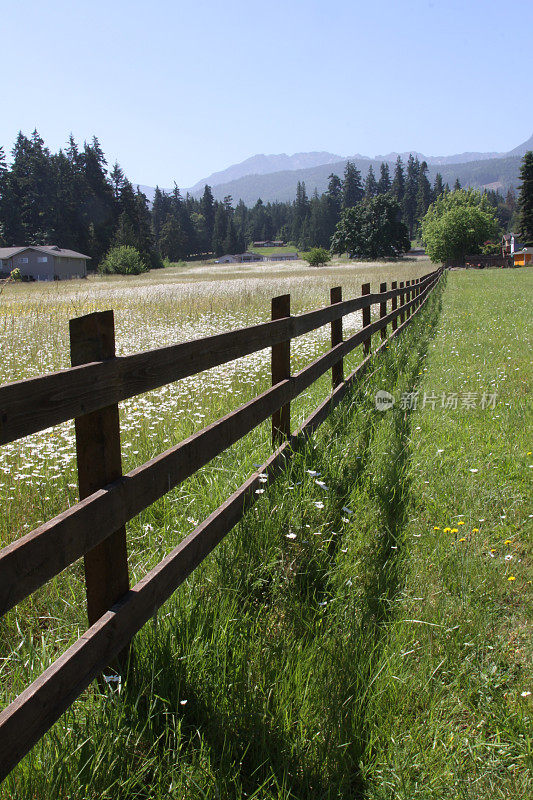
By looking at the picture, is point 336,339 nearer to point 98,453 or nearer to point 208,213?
point 98,453

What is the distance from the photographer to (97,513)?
1.90 meters

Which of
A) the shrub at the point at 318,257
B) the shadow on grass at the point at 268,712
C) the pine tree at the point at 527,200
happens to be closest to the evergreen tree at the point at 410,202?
the shrub at the point at 318,257

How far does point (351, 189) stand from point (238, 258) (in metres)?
48.4

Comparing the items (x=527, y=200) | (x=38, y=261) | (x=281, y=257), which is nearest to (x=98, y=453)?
(x=38, y=261)

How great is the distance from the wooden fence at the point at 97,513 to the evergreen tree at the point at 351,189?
179425 mm

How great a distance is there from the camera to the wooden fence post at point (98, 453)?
1959 millimetres

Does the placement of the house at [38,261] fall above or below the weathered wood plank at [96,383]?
above

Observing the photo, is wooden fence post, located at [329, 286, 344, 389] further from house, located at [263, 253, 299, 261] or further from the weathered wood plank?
house, located at [263, 253, 299, 261]

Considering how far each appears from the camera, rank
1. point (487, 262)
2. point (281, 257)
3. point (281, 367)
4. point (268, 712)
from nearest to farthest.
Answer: point (268, 712) → point (281, 367) → point (487, 262) → point (281, 257)

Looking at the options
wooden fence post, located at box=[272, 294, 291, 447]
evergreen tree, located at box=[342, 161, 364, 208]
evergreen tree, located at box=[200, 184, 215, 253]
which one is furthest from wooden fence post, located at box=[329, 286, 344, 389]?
evergreen tree, located at box=[342, 161, 364, 208]

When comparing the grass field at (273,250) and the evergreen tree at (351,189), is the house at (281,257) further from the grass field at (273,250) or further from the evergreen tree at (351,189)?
the evergreen tree at (351,189)

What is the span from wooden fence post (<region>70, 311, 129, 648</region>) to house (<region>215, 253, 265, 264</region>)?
141248 mm

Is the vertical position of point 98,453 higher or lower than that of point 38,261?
lower

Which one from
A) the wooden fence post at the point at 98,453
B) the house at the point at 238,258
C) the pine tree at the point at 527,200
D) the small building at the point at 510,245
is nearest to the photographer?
the wooden fence post at the point at 98,453
